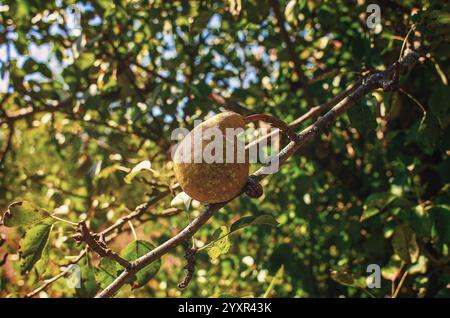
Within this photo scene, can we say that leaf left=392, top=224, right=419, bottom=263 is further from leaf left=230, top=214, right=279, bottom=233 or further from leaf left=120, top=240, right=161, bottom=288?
leaf left=120, top=240, right=161, bottom=288

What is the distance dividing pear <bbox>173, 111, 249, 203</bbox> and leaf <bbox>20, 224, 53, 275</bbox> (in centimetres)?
39

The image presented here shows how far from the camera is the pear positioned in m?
0.93

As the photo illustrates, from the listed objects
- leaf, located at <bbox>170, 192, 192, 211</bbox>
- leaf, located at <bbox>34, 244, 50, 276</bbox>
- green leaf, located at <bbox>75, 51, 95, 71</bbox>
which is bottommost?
leaf, located at <bbox>34, 244, 50, 276</bbox>

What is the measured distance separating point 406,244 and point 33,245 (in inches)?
45.0

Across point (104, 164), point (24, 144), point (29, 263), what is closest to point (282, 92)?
point (104, 164)

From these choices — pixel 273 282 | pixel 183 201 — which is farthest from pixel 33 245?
pixel 273 282

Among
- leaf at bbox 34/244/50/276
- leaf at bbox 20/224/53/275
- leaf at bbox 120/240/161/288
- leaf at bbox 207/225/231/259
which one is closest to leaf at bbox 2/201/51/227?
leaf at bbox 20/224/53/275

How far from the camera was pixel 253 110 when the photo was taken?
1904mm

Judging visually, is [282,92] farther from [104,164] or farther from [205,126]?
[205,126]

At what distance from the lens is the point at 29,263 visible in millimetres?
1076

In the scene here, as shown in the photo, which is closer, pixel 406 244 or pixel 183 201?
pixel 183 201

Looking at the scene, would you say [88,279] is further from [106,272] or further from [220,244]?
[220,244]

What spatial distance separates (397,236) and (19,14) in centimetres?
169
